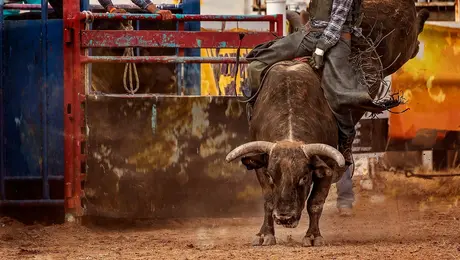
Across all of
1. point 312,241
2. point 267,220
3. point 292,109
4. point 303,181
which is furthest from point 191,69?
point 303,181

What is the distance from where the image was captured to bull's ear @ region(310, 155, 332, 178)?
323 inches

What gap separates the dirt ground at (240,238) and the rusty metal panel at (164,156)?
201 millimetres

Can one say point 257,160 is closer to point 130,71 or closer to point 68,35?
point 68,35

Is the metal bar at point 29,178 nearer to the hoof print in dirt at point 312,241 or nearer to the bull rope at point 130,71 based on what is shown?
the bull rope at point 130,71

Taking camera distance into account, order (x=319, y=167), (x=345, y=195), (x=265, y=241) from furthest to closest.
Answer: (x=345, y=195) → (x=265, y=241) → (x=319, y=167)

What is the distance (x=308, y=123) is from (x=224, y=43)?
5.96ft

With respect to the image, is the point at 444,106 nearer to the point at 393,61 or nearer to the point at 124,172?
the point at 393,61

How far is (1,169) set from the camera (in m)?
10.1

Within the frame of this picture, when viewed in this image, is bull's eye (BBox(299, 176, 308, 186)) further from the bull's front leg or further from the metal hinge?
the metal hinge

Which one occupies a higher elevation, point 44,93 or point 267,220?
point 44,93

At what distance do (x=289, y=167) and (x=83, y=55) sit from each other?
2.72 m

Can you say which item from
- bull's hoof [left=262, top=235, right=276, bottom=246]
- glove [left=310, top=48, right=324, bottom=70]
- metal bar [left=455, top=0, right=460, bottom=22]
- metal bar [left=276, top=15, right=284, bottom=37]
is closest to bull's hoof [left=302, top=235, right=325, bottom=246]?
bull's hoof [left=262, top=235, right=276, bottom=246]

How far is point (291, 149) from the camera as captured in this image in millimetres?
8125

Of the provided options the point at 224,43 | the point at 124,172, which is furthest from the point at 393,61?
the point at 124,172
